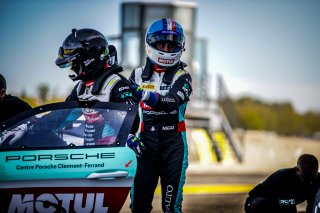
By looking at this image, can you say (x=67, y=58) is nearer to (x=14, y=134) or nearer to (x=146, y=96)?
(x=146, y=96)

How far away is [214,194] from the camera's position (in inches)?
455

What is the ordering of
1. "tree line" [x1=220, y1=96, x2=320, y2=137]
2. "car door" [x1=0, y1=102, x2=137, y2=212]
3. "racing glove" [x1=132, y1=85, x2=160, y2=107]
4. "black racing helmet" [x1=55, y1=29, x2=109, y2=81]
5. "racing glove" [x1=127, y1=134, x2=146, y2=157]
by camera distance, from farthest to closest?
1. "tree line" [x1=220, y1=96, x2=320, y2=137]
2. "racing glove" [x1=132, y1=85, x2=160, y2=107]
3. "black racing helmet" [x1=55, y1=29, x2=109, y2=81]
4. "racing glove" [x1=127, y1=134, x2=146, y2=157]
5. "car door" [x1=0, y1=102, x2=137, y2=212]

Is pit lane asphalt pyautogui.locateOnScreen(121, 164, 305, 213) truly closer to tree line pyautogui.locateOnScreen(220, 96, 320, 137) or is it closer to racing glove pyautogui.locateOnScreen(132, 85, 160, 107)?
racing glove pyautogui.locateOnScreen(132, 85, 160, 107)

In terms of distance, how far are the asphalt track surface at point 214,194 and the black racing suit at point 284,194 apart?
323 centimetres

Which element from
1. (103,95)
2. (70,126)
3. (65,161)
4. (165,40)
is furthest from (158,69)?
(65,161)

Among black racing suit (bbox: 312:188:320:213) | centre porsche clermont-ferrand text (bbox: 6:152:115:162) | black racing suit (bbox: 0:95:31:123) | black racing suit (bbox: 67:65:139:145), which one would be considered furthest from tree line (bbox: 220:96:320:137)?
centre porsche clermont-ferrand text (bbox: 6:152:115:162)

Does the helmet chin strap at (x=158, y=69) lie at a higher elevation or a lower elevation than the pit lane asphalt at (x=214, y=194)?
higher

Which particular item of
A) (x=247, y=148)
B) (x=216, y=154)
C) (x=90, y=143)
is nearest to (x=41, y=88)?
(x=216, y=154)

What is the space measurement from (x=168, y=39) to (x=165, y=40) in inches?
1.2

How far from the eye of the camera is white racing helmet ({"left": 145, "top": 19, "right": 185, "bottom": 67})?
5449 mm

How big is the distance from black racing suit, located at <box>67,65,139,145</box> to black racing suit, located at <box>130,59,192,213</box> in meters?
0.50

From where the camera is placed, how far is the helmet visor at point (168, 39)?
5.47m

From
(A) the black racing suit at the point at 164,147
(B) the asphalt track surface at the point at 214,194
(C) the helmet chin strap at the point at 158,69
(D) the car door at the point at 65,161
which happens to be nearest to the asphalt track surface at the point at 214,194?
(B) the asphalt track surface at the point at 214,194

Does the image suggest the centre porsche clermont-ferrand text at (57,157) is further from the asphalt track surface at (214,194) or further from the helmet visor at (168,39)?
the asphalt track surface at (214,194)
